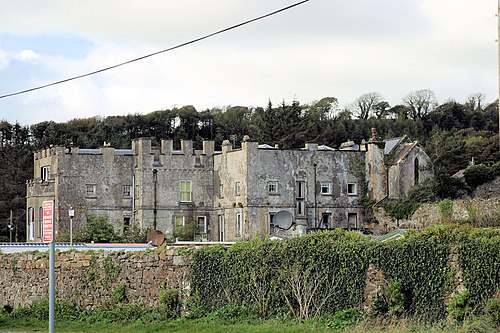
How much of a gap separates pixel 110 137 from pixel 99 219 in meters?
34.6

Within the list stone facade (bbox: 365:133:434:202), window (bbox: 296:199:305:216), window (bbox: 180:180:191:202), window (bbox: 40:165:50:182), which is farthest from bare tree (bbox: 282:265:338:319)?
window (bbox: 40:165:50:182)

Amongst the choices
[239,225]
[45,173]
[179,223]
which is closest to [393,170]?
[239,225]

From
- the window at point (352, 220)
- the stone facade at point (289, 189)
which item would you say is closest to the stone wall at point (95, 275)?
the stone facade at point (289, 189)

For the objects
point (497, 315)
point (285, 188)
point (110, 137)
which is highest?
point (110, 137)

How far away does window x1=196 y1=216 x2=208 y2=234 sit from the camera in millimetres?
74000

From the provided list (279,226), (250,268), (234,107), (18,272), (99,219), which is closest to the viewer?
(250,268)

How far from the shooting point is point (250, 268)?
29.2 m

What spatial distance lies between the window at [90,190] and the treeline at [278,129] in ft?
44.8

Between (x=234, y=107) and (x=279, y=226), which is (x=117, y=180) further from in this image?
(x=234, y=107)

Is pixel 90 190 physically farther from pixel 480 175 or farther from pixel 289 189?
pixel 480 175

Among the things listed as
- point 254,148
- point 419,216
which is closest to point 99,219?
point 254,148

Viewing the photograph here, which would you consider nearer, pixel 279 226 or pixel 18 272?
pixel 18 272

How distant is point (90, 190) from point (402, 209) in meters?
21.6

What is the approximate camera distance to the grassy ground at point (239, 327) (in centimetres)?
2361
